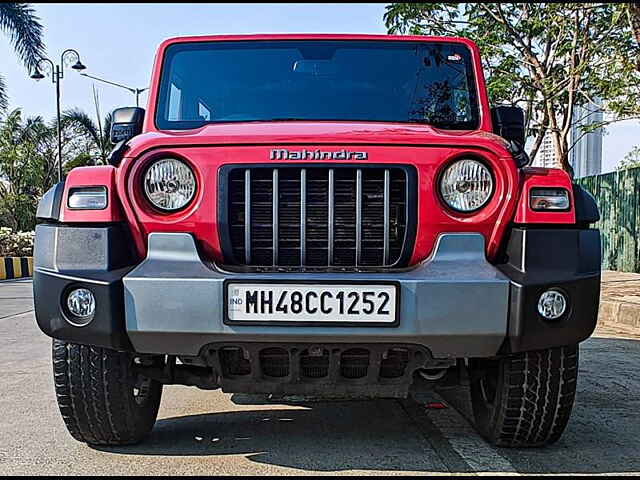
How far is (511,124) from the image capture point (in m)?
4.47

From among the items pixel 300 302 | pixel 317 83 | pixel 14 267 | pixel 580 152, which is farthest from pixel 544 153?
pixel 300 302

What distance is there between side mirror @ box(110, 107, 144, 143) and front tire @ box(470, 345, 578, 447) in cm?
219

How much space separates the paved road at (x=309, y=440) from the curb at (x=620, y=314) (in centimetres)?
420

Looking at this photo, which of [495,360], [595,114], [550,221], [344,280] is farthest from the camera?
[595,114]

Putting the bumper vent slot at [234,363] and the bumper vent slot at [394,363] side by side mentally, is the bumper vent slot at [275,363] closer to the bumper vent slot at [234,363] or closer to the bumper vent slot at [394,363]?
the bumper vent slot at [234,363]

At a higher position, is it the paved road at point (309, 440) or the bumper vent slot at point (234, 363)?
the bumper vent slot at point (234, 363)

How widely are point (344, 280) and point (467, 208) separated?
70 centimetres

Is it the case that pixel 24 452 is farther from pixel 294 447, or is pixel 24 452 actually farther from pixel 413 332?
pixel 413 332

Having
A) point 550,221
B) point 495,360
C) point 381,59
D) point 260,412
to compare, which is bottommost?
point 260,412

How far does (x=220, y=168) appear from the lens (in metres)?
3.59

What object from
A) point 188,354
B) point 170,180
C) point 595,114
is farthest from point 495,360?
point 595,114

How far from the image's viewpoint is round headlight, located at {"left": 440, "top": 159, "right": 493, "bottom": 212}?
363 cm

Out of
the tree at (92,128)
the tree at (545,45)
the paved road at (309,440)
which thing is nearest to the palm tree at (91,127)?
the tree at (92,128)

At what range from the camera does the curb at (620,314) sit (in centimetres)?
960
